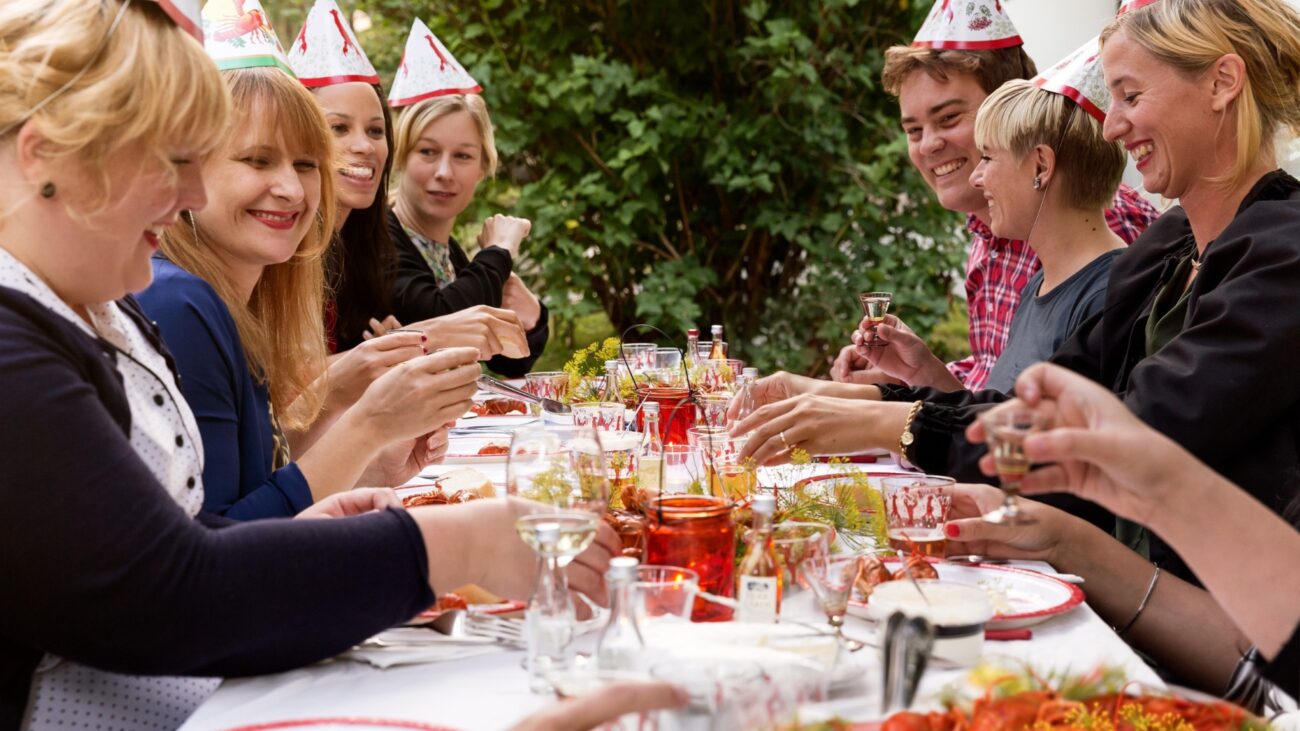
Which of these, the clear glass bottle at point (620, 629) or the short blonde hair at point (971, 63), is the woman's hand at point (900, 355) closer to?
the short blonde hair at point (971, 63)

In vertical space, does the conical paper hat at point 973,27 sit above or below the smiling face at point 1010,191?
above

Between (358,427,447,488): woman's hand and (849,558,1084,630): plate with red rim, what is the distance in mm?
1139

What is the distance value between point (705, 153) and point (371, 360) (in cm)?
355

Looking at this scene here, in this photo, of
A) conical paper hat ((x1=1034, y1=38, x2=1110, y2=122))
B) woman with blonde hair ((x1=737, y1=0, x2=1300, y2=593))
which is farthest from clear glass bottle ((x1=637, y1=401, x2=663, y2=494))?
conical paper hat ((x1=1034, y1=38, x2=1110, y2=122))

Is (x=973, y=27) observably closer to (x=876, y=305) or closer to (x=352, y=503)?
(x=876, y=305)

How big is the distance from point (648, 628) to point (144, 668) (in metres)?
0.54

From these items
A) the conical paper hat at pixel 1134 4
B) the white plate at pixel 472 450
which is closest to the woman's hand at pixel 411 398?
the white plate at pixel 472 450

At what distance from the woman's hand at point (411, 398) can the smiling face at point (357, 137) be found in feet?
6.47

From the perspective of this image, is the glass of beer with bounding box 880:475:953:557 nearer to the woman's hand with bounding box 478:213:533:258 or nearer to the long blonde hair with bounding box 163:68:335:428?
the long blonde hair with bounding box 163:68:335:428

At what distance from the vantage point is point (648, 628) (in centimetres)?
129

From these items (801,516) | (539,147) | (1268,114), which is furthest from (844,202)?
(801,516)

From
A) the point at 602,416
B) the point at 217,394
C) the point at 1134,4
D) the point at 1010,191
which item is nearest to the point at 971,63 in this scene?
the point at 1010,191

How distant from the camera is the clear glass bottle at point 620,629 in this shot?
1223mm

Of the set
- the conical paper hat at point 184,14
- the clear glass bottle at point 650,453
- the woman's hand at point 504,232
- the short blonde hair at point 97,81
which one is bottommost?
the clear glass bottle at point 650,453
